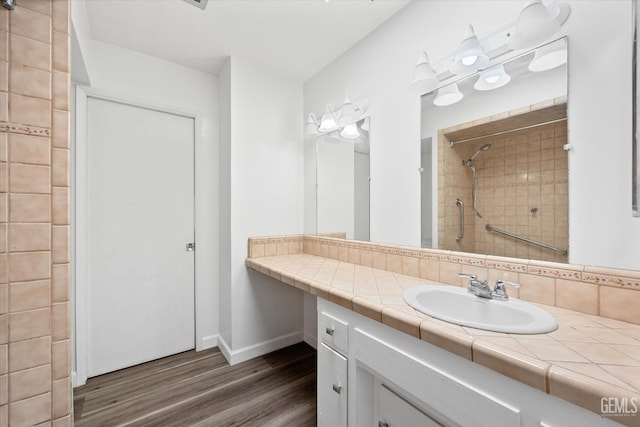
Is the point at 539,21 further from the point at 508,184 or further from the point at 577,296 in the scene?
the point at 577,296

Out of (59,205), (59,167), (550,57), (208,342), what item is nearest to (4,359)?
(59,205)

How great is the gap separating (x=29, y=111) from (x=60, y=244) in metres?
0.42

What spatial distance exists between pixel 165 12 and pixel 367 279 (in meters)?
2.03

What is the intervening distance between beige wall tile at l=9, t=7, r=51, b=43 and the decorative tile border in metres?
0.28

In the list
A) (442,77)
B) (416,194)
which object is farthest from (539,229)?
(442,77)

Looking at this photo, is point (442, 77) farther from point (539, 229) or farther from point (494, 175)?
point (539, 229)

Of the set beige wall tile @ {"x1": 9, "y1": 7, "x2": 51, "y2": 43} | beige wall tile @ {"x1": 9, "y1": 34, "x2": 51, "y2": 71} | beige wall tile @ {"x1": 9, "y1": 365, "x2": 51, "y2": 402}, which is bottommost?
beige wall tile @ {"x1": 9, "y1": 365, "x2": 51, "y2": 402}

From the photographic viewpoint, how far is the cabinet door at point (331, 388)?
122 centimetres

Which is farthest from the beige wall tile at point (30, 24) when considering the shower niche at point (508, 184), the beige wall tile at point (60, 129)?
the shower niche at point (508, 184)

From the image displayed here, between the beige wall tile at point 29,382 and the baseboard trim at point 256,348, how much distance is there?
1380 millimetres

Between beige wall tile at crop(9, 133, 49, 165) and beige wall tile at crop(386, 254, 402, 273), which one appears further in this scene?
beige wall tile at crop(386, 254, 402, 273)

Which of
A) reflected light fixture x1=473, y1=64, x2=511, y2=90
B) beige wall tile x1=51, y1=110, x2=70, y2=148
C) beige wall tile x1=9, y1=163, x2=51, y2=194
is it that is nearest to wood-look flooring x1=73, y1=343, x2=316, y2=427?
beige wall tile x1=9, y1=163, x2=51, y2=194

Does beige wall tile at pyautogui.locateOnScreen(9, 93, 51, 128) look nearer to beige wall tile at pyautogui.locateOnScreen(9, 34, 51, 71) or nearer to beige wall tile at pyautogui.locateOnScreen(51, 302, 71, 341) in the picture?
beige wall tile at pyautogui.locateOnScreen(9, 34, 51, 71)

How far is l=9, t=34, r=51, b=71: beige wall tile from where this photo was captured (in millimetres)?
808
